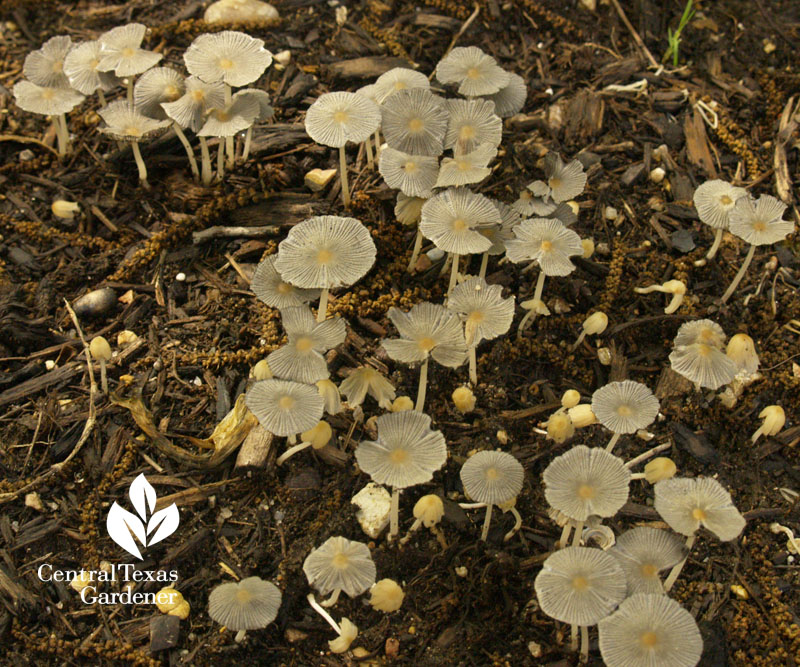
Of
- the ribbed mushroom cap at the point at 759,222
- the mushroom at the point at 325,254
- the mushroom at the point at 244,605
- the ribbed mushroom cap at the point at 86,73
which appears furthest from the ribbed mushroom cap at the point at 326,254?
the ribbed mushroom cap at the point at 759,222

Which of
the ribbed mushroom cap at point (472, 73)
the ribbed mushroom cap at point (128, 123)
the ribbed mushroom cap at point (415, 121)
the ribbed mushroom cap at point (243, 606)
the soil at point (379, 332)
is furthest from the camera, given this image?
the ribbed mushroom cap at point (472, 73)

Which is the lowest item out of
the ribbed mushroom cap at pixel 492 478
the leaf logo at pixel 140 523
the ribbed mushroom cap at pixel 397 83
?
the leaf logo at pixel 140 523

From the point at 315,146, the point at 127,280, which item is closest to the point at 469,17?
the point at 315,146

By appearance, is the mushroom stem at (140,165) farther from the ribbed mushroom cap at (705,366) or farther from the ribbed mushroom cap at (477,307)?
the ribbed mushroom cap at (705,366)

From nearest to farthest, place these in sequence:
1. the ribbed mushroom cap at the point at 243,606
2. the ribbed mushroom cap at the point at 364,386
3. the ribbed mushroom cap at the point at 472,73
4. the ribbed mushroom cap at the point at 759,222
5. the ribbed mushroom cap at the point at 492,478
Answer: the ribbed mushroom cap at the point at 243,606 → the ribbed mushroom cap at the point at 492,478 → the ribbed mushroom cap at the point at 364,386 → the ribbed mushroom cap at the point at 759,222 → the ribbed mushroom cap at the point at 472,73

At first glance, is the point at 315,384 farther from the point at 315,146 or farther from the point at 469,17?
the point at 469,17

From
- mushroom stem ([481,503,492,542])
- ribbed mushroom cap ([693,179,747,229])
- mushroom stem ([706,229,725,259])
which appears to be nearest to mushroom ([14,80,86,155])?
mushroom stem ([481,503,492,542])
